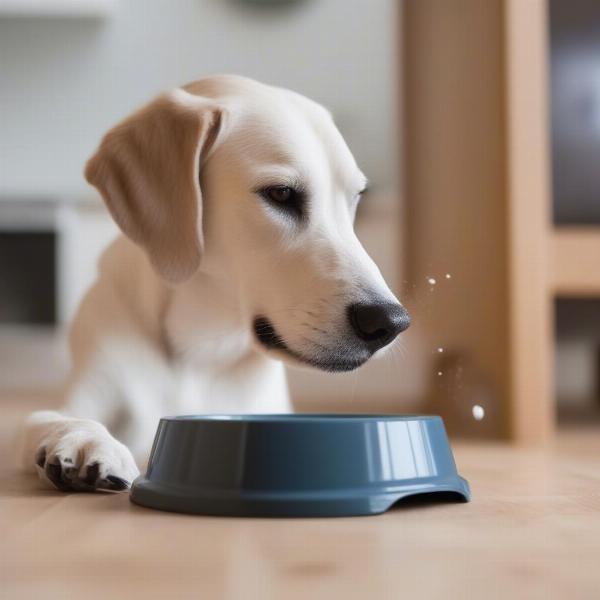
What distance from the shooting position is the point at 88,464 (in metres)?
1.04

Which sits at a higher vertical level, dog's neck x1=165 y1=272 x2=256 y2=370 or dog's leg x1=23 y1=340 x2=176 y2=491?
dog's neck x1=165 y1=272 x2=256 y2=370

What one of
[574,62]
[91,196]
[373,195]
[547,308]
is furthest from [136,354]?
[91,196]

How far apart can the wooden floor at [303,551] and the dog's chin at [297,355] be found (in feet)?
0.75

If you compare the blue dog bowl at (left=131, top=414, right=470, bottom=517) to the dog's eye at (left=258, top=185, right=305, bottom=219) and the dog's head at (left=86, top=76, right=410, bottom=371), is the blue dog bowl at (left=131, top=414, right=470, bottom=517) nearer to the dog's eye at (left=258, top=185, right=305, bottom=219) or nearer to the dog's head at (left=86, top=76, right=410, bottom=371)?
the dog's head at (left=86, top=76, right=410, bottom=371)

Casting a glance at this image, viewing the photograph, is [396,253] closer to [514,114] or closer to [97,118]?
[514,114]

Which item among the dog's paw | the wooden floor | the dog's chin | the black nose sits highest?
the black nose

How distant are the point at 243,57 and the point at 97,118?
0.76 meters

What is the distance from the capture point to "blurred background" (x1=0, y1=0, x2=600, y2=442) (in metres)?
1.91

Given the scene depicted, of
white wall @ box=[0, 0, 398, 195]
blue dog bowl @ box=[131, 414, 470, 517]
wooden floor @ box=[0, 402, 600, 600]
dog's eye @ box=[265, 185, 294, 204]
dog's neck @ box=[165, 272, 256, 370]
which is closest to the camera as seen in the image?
wooden floor @ box=[0, 402, 600, 600]

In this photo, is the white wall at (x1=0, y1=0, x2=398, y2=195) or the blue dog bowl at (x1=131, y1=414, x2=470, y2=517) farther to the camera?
the white wall at (x1=0, y1=0, x2=398, y2=195)

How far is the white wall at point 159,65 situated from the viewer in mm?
4289

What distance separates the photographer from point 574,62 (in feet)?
7.12

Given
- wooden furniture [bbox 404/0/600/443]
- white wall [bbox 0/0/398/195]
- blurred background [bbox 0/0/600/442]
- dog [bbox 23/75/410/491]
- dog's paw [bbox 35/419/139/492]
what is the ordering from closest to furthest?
dog's paw [bbox 35/419/139/492] < dog [bbox 23/75/410/491] < blurred background [bbox 0/0/600/442] < wooden furniture [bbox 404/0/600/443] < white wall [bbox 0/0/398/195]

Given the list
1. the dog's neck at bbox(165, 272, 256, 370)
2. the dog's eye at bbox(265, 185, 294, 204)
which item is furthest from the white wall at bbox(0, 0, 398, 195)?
the dog's eye at bbox(265, 185, 294, 204)
